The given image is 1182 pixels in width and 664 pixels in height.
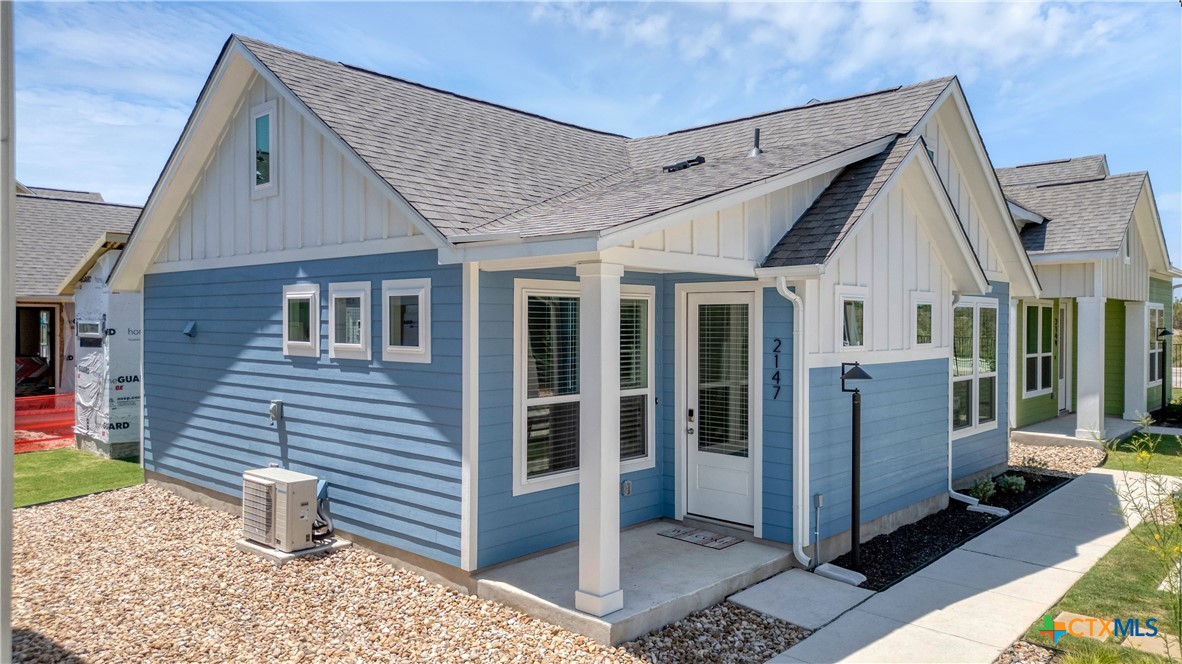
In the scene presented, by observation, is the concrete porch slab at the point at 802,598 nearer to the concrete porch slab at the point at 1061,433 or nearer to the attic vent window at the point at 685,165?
the attic vent window at the point at 685,165

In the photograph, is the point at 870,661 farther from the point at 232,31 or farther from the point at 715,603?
the point at 232,31

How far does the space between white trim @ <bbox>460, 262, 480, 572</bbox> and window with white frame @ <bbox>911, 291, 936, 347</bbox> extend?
16.3 ft

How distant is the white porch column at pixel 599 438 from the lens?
17.0 ft

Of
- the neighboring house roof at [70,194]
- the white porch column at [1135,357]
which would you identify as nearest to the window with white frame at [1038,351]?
the white porch column at [1135,357]

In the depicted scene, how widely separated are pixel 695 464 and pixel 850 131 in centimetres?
427

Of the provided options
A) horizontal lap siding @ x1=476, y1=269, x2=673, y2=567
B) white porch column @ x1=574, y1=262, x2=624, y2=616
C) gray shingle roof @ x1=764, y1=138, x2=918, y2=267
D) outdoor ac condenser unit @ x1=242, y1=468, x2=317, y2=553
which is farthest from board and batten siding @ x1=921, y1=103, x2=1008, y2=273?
outdoor ac condenser unit @ x1=242, y1=468, x2=317, y2=553

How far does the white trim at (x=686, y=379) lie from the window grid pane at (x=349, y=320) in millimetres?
3082

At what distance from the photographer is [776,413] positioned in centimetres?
683

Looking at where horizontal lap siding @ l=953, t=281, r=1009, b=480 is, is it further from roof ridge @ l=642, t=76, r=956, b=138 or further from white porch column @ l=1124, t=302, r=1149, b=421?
white porch column @ l=1124, t=302, r=1149, b=421

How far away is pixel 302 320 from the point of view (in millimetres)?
7824

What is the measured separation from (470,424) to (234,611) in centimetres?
229

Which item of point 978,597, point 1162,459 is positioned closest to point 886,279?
point 978,597

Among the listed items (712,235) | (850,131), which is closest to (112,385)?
(712,235)

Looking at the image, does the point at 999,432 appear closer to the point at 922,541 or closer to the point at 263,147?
the point at 922,541
